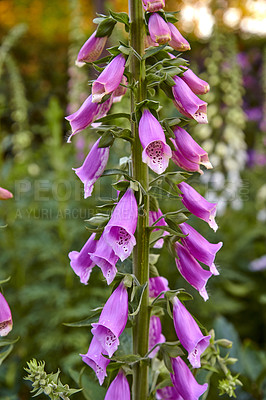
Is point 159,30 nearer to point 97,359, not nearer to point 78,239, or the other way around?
point 97,359

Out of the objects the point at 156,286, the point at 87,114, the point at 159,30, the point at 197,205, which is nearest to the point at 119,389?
the point at 156,286

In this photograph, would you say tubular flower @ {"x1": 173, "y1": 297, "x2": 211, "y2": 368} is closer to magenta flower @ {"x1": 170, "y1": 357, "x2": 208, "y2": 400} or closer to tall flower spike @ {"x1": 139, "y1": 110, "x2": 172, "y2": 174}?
magenta flower @ {"x1": 170, "y1": 357, "x2": 208, "y2": 400}

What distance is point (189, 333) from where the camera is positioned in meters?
0.93

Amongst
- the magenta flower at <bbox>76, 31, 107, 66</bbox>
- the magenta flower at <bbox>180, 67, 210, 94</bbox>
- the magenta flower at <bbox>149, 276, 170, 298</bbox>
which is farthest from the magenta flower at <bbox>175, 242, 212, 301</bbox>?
the magenta flower at <bbox>76, 31, 107, 66</bbox>

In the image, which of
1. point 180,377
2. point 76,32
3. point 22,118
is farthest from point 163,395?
point 76,32

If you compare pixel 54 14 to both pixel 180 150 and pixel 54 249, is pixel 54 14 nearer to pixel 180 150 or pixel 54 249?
pixel 54 249

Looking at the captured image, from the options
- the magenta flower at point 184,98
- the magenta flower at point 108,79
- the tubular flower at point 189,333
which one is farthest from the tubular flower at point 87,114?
the tubular flower at point 189,333

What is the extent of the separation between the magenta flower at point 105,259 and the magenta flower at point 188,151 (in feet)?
0.81

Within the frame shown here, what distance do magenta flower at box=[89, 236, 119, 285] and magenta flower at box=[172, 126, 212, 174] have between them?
248 millimetres

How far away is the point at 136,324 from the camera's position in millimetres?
980

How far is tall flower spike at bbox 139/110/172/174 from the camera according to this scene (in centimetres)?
86

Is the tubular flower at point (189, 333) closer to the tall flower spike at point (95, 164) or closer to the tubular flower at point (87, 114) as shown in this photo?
the tall flower spike at point (95, 164)

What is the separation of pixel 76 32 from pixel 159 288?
3.62m

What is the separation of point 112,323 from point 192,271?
0.21 meters
